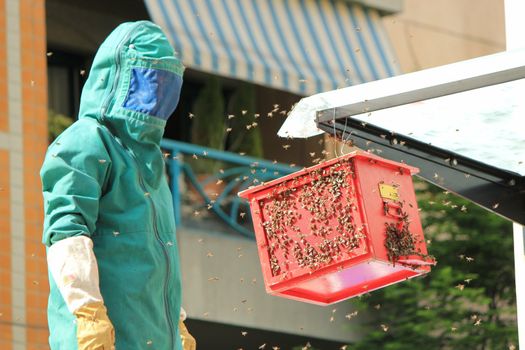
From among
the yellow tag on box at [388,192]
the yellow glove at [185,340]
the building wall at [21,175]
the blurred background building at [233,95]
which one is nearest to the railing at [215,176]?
the blurred background building at [233,95]

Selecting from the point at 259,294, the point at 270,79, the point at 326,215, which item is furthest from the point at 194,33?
the point at 326,215

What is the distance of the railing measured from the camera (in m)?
15.7

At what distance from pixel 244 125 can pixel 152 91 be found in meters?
9.98

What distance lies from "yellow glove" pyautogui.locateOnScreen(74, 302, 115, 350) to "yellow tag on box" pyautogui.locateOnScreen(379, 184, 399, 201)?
1.57 m

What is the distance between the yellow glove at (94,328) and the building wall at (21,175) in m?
5.77

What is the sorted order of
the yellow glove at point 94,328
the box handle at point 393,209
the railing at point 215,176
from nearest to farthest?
the yellow glove at point 94,328 → the box handle at point 393,209 → the railing at point 215,176

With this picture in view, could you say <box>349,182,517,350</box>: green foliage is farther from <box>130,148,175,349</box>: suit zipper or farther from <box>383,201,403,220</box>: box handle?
<box>130,148,175,349</box>: suit zipper

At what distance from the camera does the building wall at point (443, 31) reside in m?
19.7

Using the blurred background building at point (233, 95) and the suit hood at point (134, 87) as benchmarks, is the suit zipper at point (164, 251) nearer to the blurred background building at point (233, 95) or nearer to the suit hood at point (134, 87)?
the suit hood at point (134, 87)

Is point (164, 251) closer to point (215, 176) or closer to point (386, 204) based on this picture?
point (386, 204)

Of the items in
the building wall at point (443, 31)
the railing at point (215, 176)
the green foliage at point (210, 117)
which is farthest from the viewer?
the building wall at point (443, 31)

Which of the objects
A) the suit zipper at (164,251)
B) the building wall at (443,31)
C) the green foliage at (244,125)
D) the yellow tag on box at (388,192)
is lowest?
the suit zipper at (164,251)

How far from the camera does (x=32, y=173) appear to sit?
1321cm

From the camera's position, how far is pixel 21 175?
43.3ft
